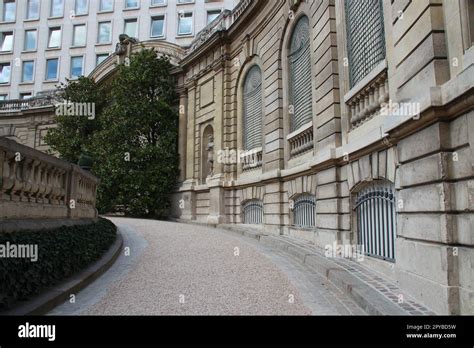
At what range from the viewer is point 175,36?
31.4 m

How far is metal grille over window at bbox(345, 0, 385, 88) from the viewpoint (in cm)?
655

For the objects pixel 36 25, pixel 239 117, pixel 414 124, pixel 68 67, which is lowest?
pixel 414 124

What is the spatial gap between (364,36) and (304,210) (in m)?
4.74

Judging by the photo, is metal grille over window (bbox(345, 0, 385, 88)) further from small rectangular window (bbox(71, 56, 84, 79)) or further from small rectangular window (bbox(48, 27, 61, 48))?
small rectangular window (bbox(48, 27, 61, 48))

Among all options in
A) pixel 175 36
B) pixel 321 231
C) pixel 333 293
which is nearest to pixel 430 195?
pixel 333 293

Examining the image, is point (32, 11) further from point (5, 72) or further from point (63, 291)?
point (63, 291)

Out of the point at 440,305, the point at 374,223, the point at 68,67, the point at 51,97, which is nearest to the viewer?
the point at 440,305

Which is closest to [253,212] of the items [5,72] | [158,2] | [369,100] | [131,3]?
[369,100]

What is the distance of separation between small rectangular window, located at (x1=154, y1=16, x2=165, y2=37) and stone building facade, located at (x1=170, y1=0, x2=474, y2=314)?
17125 millimetres

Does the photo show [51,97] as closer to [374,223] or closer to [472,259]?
[374,223]

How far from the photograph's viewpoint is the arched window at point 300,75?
33.5 ft

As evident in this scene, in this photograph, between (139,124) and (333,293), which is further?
(139,124)

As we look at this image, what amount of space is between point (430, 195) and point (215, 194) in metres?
11.6

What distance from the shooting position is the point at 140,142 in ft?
65.7
